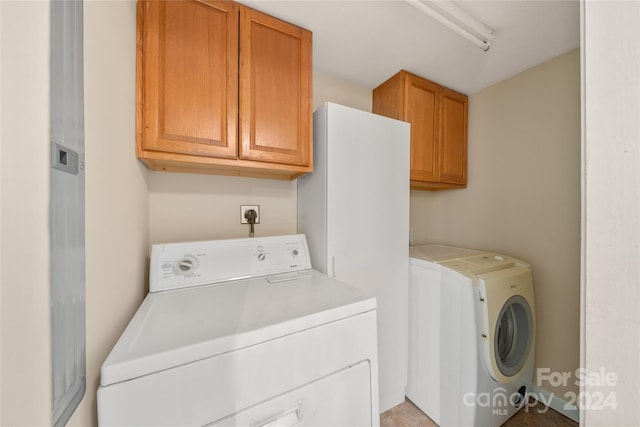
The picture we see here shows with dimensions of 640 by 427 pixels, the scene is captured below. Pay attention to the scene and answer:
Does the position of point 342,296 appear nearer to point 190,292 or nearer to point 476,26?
point 190,292

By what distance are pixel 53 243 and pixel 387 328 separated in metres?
1.59

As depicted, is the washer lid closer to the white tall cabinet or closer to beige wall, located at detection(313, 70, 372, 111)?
the white tall cabinet

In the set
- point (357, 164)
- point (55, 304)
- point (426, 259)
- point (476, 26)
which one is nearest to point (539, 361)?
point (426, 259)

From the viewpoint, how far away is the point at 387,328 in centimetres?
148

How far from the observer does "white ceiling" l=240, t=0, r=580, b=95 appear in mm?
1212

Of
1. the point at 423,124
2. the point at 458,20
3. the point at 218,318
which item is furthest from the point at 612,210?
the point at 423,124

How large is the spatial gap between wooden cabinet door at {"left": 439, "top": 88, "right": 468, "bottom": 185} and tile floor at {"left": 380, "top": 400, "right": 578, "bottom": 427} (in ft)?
5.75

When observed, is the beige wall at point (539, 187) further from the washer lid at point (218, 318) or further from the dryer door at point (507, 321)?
the washer lid at point (218, 318)

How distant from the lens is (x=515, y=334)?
1548mm

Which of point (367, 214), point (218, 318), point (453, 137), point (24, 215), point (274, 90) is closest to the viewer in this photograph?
point (24, 215)

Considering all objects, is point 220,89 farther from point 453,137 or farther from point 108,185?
point 453,137

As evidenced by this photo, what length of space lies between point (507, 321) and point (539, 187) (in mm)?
1023

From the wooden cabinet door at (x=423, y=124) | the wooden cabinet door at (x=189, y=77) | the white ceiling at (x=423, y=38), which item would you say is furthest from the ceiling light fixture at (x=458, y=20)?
the wooden cabinet door at (x=189, y=77)

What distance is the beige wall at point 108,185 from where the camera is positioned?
0.58m
